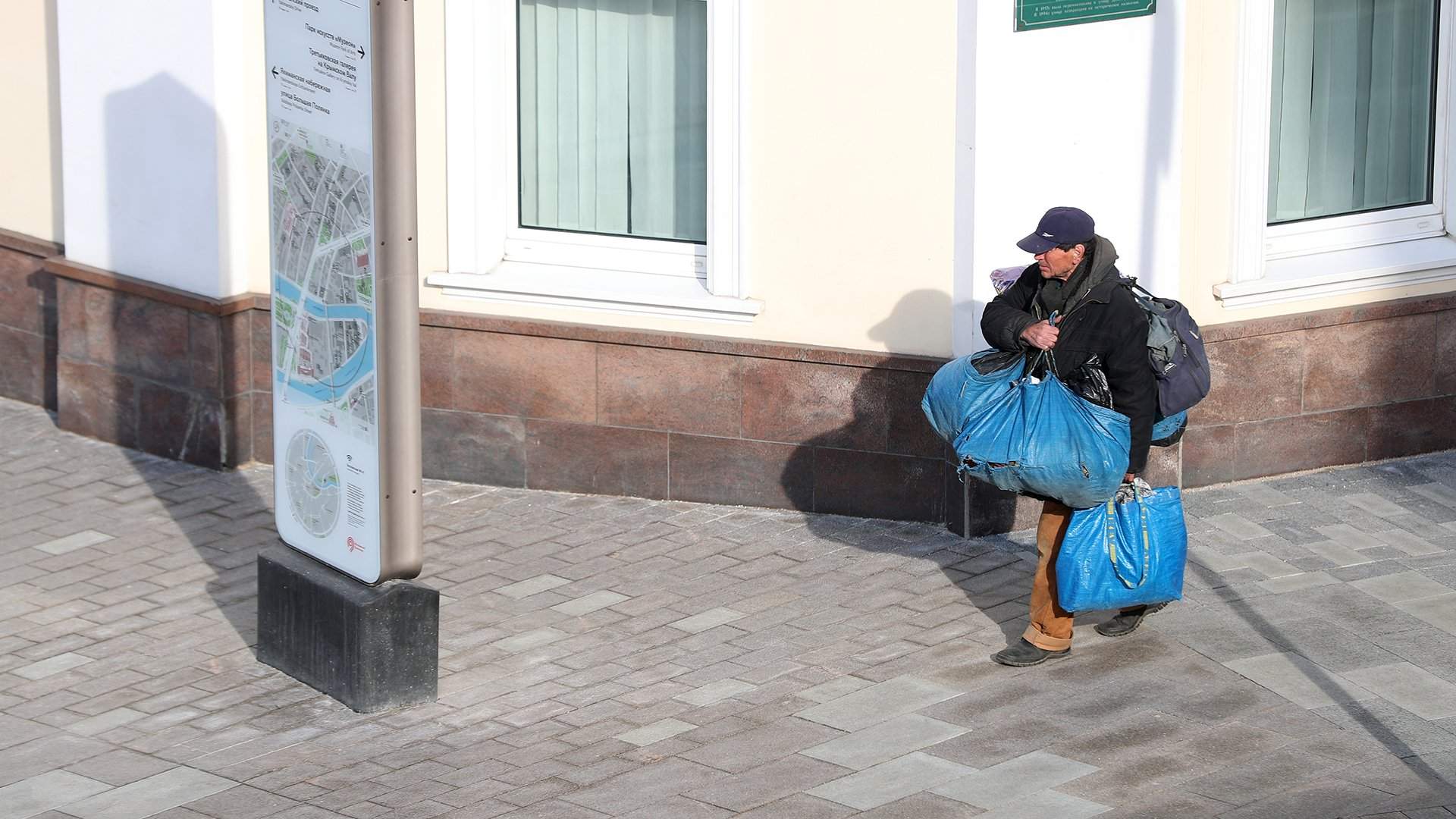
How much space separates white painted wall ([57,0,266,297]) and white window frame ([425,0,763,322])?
3.84 feet

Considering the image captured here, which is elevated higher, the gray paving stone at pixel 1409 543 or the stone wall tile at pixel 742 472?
the stone wall tile at pixel 742 472

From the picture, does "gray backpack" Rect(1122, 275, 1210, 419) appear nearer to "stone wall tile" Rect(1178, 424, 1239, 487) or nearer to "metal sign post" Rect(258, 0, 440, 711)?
"stone wall tile" Rect(1178, 424, 1239, 487)

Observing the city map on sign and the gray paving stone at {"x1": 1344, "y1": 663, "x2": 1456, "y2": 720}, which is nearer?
the gray paving stone at {"x1": 1344, "y1": 663, "x2": 1456, "y2": 720}

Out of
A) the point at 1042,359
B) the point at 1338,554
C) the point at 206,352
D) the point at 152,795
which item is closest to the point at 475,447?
the point at 206,352

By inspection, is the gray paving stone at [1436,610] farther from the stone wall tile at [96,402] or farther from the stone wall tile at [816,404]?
the stone wall tile at [96,402]

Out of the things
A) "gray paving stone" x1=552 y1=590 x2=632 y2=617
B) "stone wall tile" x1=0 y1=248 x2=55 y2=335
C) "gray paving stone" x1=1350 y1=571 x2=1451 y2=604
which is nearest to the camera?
"gray paving stone" x1=1350 y1=571 x2=1451 y2=604

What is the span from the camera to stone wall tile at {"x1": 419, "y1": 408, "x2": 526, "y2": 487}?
10.0 metres

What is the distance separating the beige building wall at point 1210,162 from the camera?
9.21 meters

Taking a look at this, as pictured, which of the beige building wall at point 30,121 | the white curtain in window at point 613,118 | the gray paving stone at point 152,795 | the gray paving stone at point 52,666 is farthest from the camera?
the beige building wall at point 30,121

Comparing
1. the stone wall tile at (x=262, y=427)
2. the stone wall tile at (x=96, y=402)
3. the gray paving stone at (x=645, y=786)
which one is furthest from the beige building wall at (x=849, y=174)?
the stone wall tile at (x=96, y=402)

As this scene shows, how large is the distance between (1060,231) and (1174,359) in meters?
0.69

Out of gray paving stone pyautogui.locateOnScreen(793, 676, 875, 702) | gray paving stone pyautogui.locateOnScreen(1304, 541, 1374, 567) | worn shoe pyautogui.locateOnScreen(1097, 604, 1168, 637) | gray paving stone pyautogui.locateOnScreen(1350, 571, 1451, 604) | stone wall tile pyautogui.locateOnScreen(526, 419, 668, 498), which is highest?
stone wall tile pyautogui.locateOnScreen(526, 419, 668, 498)

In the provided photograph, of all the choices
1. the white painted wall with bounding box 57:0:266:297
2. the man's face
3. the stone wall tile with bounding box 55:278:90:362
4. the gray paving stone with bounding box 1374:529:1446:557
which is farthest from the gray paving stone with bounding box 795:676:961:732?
the stone wall tile with bounding box 55:278:90:362

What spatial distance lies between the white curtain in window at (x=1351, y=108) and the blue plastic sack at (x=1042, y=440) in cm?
320
